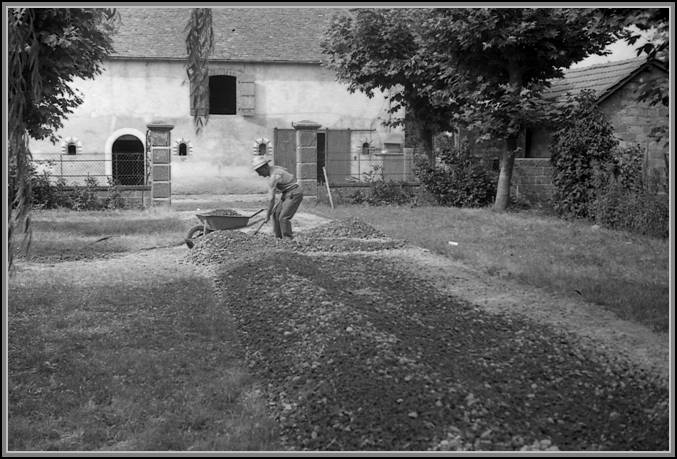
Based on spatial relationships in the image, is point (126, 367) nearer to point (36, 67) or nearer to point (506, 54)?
point (36, 67)

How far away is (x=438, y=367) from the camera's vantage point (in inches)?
225

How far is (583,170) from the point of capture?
17578mm

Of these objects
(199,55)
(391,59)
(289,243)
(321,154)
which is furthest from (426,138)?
(199,55)

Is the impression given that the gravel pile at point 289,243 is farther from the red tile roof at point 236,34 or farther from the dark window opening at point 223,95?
the dark window opening at point 223,95

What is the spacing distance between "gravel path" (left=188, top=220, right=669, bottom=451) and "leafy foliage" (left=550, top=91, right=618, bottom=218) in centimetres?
885

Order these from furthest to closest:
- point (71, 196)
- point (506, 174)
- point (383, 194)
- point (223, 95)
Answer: point (223, 95) < point (383, 194) < point (71, 196) < point (506, 174)

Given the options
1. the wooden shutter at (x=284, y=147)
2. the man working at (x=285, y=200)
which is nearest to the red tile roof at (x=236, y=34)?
the wooden shutter at (x=284, y=147)

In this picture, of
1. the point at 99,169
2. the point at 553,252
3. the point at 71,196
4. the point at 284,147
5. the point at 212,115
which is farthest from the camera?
the point at 284,147

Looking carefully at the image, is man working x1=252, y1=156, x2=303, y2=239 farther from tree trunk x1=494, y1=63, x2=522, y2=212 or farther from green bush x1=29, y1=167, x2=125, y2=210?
green bush x1=29, y1=167, x2=125, y2=210

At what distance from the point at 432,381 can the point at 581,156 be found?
1368cm

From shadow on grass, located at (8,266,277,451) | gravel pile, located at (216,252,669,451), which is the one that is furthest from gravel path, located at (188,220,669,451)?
shadow on grass, located at (8,266,277,451)

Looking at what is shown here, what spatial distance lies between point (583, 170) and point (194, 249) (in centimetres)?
995

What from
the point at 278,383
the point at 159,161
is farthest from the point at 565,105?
the point at 278,383

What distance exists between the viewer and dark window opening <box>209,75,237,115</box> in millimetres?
28797
